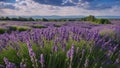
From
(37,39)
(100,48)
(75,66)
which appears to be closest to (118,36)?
(100,48)

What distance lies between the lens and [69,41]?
3545 millimetres

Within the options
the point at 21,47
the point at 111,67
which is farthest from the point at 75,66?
the point at 21,47

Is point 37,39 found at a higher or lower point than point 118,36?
Result: higher

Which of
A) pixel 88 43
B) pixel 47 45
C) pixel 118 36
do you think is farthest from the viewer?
pixel 118 36

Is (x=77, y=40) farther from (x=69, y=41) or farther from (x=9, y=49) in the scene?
(x=9, y=49)

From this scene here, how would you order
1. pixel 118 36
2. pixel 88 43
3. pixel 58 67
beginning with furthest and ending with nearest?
pixel 118 36 → pixel 88 43 → pixel 58 67

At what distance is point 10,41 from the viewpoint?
3.65 metres

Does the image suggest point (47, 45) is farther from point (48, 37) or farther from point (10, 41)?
point (10, 41)

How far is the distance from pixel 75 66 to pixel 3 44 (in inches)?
48.0

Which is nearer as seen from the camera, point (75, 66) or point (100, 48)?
point (75, 66)

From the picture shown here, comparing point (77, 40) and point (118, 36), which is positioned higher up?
point (77, 40)

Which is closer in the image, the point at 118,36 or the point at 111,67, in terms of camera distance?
the point at 111,67

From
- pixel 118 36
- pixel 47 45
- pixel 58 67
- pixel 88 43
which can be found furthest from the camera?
pixel 118 36

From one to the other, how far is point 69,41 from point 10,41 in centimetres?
77
